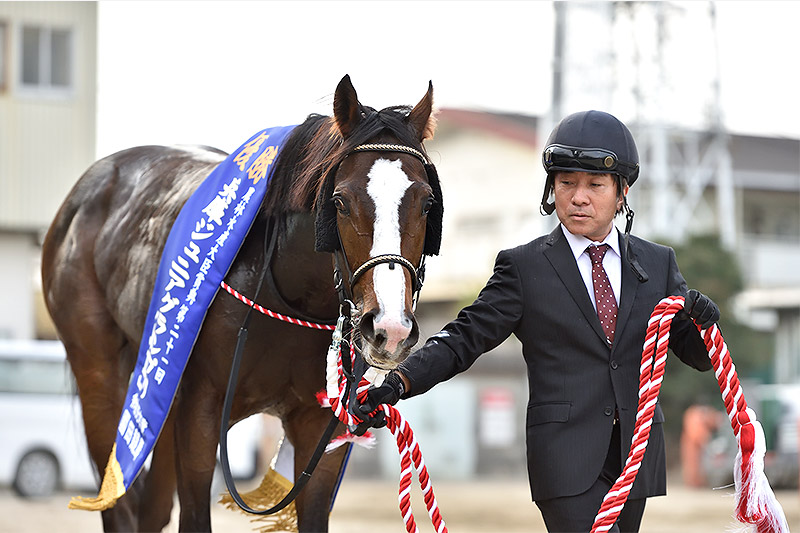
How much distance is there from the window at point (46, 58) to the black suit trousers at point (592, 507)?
1800cm

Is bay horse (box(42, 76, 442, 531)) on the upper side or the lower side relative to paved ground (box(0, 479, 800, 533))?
upper

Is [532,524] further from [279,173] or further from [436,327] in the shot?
[436,327]

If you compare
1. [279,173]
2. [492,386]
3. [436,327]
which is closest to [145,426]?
[279,173]

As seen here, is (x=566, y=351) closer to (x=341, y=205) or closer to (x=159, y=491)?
(x=341, y=205)

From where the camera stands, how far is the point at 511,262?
11.1 ft

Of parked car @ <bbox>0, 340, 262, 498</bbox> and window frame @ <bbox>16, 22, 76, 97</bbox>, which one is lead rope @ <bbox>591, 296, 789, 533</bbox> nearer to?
parked car @ <bbox>0, 340, 262, 498</bbox>

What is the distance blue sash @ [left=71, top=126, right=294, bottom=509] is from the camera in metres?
4.28

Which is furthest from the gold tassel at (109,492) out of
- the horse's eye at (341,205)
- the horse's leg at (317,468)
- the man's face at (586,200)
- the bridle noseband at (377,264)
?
the man's face at (586,200)

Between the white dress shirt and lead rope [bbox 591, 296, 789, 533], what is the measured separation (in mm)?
192

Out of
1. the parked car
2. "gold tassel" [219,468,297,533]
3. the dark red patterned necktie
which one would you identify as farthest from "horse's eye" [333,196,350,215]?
the parked car

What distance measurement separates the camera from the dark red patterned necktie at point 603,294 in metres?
3.29

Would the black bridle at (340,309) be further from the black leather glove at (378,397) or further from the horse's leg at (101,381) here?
the horse's leg at (101,381)

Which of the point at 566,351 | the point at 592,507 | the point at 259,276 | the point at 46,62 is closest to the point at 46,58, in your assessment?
the point at 46,62

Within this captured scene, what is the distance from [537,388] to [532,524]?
8300mm
